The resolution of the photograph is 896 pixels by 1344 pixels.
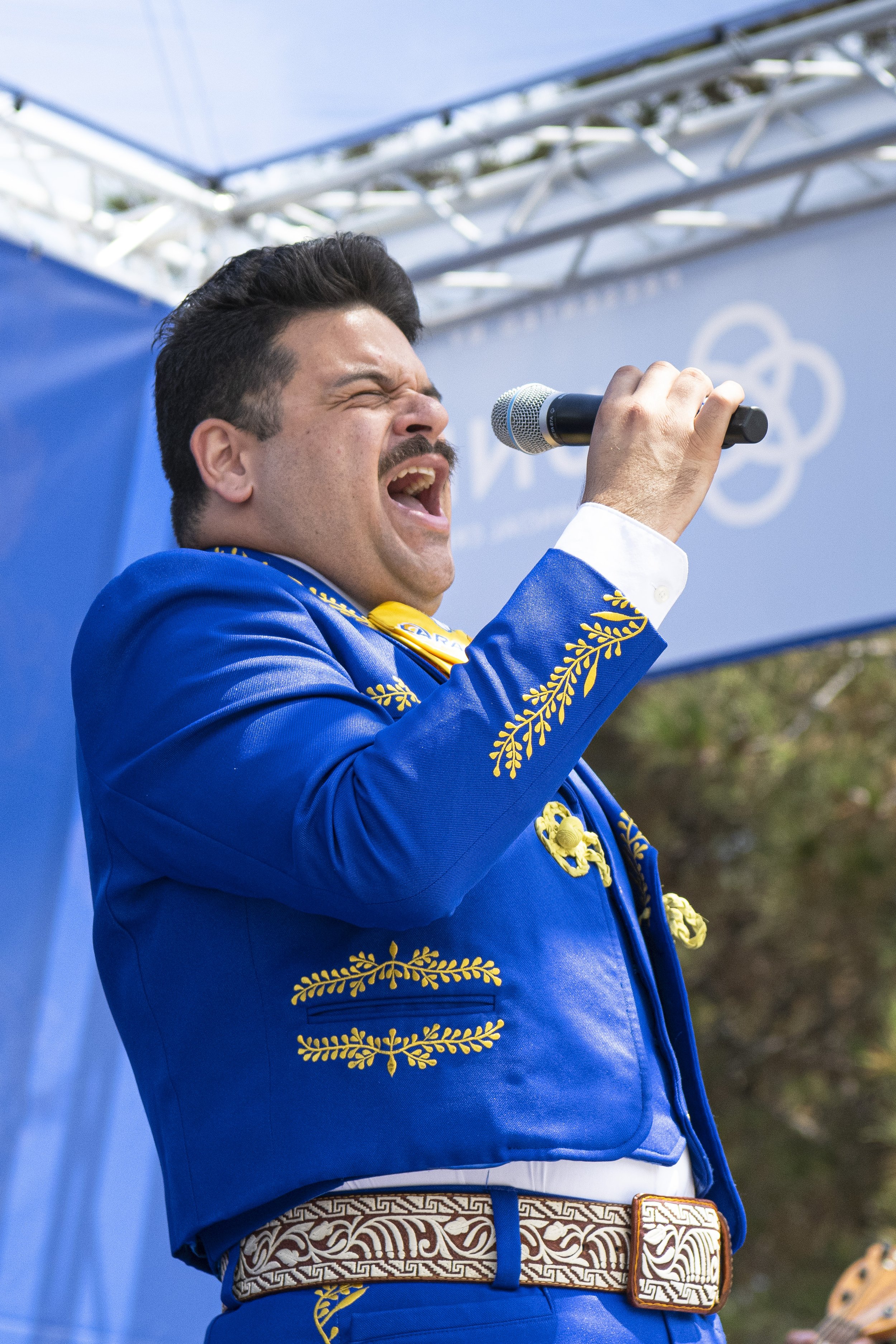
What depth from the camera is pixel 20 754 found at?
10.3 feet

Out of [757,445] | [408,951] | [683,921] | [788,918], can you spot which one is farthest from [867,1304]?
[788,918]

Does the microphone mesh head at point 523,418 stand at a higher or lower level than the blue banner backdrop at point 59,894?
higher

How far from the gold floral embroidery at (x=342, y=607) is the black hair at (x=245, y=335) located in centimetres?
26

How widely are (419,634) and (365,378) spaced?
332 mm

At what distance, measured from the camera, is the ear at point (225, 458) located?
181cm

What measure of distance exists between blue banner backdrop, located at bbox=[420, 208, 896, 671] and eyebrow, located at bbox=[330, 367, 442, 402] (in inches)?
79.2

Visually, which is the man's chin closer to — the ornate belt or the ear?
the ear

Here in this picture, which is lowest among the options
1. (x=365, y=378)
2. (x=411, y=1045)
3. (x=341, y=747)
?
(x=411, y=1045)

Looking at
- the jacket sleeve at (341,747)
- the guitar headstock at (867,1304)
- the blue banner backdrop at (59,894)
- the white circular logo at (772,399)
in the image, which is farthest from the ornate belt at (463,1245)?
the white circular logo at (772,399)

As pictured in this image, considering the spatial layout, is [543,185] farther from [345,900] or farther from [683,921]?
[345,900]

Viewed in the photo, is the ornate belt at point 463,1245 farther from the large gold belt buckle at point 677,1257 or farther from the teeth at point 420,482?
the teeth at point 420,482

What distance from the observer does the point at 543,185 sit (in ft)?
13.4

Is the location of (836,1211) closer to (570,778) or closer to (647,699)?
(647,699)

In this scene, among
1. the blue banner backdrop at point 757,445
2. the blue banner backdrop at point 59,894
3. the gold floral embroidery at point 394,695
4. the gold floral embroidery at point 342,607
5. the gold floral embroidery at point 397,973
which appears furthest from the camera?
the blue banner backdrop at point 757,445
